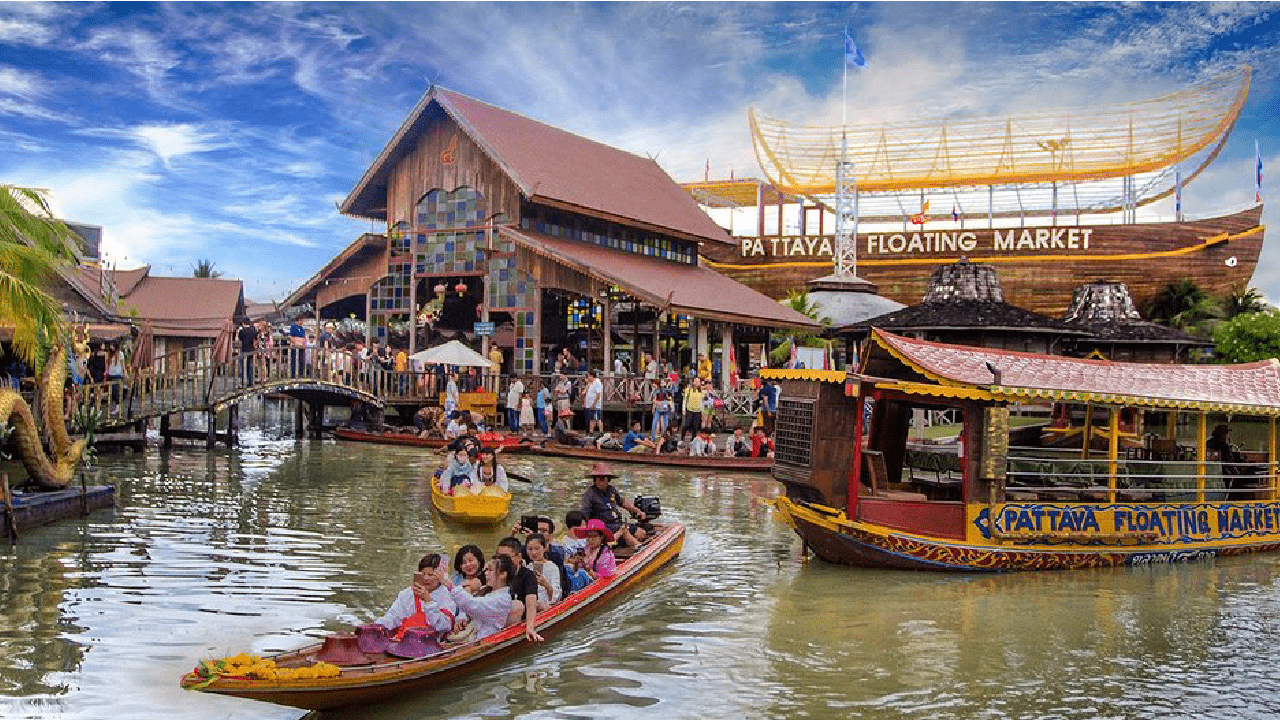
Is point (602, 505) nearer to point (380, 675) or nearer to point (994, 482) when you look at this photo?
point (994, 482)

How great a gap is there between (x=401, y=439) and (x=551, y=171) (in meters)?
8.99

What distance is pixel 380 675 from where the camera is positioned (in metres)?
7.77

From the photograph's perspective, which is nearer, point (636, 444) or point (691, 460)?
point (691, 460)

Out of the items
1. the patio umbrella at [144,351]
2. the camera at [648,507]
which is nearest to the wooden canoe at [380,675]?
the camera at [648,507]

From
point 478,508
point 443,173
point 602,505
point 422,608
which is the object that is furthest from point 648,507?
point 443,173

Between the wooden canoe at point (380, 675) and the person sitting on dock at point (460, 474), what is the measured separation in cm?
565

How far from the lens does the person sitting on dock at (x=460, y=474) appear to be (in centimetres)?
1592

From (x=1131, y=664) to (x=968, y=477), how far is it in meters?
3.37

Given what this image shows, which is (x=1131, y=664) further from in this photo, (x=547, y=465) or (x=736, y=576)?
(x=547, y=465)

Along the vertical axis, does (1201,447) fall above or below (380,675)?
above

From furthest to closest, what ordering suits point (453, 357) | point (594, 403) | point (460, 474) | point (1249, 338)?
point (1249, 338) → point (453, 357) → point (594, 403) → point (460, 474)

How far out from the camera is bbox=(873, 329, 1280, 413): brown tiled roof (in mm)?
13055

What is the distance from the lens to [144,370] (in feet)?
79.7

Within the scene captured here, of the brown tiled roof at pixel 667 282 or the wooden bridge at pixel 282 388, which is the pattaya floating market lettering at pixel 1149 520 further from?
the wooden bridge at pixel 282 388
